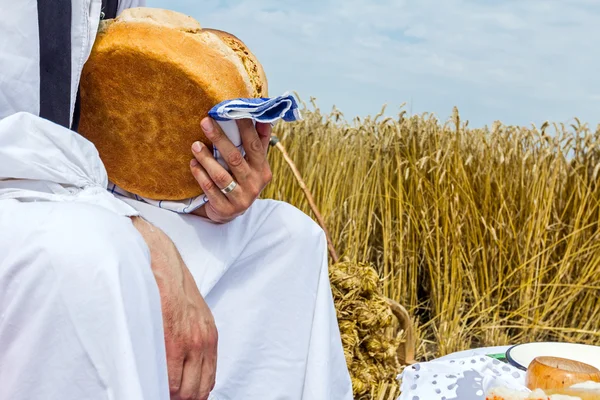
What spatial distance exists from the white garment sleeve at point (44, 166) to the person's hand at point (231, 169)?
0.35 metres

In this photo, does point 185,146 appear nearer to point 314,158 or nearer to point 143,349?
point 143,349

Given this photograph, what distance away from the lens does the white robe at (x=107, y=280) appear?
1.01m

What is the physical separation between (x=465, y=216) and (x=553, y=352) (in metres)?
2.26

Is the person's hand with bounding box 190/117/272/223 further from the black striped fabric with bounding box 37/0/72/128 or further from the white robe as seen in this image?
the black striped fabric with bounding box 37/0/72/128

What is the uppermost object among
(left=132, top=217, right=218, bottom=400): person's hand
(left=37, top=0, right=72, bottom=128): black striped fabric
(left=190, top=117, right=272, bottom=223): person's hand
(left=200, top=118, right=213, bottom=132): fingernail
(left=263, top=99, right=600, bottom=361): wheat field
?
(left=37, top=0, right=72, bottom=128): black striped fabric

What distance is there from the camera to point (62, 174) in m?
1.22

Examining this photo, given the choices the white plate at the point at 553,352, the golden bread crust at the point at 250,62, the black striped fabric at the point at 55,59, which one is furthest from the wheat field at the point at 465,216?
the black striped fabric at the point at 55,59

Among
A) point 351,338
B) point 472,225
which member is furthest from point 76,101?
point 472,225

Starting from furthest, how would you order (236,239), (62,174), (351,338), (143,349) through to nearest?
1. (351,338)
2. (236,239)
3. (62,174)
4. (143,349)

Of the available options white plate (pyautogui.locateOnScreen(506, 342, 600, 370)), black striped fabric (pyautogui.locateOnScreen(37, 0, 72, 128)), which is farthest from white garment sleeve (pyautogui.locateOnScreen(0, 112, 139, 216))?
white plate (pyautogui.locateOnScreen(506, 342, 600, 370))

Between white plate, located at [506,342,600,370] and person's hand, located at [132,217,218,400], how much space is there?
0.97 metres

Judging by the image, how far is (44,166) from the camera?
121 centimetres

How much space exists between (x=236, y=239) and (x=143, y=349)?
27.8 inches

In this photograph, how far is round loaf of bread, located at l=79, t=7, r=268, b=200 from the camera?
158 cm
